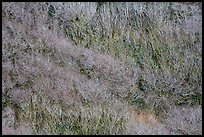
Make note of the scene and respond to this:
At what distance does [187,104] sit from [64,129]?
1731 millimetres

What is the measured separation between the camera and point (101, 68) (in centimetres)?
508

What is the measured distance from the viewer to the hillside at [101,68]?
15.9ft

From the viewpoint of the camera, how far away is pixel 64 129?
4.75m

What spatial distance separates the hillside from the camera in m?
4.84

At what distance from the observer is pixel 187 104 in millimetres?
5043

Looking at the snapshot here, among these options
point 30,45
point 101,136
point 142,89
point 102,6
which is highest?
point 102,6

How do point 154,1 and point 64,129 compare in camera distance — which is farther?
point 154,1

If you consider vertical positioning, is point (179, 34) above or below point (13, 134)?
above

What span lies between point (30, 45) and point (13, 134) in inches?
48.1

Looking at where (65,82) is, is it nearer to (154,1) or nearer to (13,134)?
(13,134)

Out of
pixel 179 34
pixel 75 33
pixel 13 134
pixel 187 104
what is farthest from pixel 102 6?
pixel 13 134

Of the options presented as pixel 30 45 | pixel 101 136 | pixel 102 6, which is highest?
pixel 102 6

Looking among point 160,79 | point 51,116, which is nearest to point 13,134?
point 51,116

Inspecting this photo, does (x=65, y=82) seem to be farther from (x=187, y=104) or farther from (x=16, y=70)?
(x=187, y=104)
